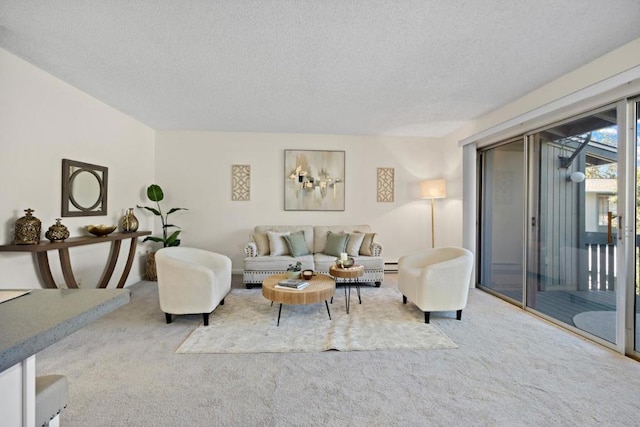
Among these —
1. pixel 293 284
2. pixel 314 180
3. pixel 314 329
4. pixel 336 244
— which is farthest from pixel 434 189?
pixel 314 329

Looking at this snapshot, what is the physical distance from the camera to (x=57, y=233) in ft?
9.44

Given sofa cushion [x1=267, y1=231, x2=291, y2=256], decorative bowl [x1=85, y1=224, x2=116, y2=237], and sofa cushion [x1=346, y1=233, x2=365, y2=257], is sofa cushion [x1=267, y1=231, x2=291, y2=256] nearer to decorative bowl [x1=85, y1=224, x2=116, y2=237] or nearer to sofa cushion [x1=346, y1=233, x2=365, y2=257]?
sofa cushion [x1=346, y1=233, x2=365, y2=257]

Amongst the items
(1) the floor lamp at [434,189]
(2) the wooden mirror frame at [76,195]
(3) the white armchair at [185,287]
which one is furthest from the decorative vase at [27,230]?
(1) the floor lamp at [434,189]

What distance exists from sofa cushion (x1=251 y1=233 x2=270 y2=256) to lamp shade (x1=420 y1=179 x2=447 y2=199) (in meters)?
2.75

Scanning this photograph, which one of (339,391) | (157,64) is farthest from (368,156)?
(339,391)

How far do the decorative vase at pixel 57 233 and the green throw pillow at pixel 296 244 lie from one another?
8.57 feet

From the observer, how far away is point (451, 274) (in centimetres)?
295

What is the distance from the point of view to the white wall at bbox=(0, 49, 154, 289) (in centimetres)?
260

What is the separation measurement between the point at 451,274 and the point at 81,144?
14.5 feet

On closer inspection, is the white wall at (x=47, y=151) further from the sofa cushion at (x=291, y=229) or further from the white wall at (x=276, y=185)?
the sofa cushion at (x=291, y=229)

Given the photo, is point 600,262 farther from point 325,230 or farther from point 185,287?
point 185,287

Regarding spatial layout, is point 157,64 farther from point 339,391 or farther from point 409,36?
point 339,391

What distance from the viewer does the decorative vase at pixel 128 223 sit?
4.02 m

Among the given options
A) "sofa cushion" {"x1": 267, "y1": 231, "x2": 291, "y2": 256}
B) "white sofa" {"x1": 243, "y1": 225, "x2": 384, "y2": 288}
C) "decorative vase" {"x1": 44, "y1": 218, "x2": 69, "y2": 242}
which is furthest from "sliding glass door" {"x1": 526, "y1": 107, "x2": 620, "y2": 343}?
"decorative vase" {"x1": 44, "y1": 218, "x2": 69, "y2": 242}
